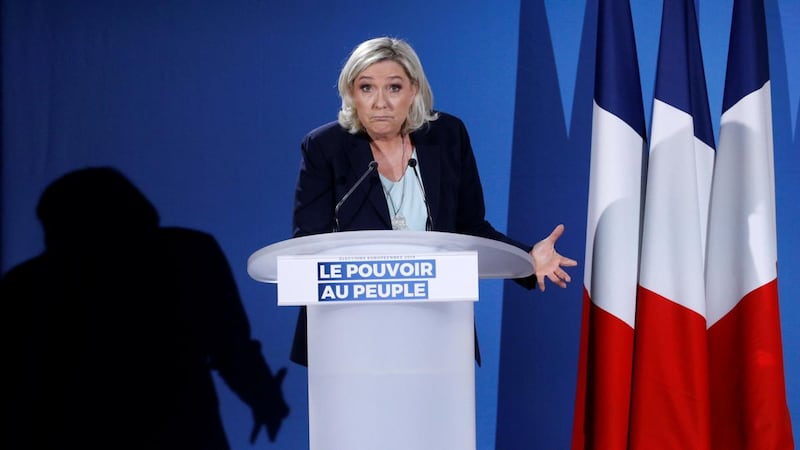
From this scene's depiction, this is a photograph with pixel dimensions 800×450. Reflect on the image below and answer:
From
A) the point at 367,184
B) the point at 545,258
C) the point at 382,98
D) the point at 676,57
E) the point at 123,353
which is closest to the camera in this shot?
the point at 545,258

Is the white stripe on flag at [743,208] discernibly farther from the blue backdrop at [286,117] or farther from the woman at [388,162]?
the woman at [388,162]

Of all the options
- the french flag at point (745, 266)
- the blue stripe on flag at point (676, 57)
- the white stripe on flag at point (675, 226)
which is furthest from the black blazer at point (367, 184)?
the french flag at point (745, 266)

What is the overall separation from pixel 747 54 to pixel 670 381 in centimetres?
101

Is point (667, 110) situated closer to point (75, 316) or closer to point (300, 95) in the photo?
point (300, 95)

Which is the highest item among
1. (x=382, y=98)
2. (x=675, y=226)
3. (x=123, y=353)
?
(x=382, y=98)

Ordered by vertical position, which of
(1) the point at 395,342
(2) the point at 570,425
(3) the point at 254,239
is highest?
(3) the point at 254,239

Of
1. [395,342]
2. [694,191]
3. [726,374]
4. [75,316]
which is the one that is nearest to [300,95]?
[75,316]

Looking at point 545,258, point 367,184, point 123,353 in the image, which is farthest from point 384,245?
point 123,353

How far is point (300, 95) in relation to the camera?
10.1 ft

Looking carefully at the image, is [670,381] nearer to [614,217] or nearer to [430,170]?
[614,217]

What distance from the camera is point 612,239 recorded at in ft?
8.32

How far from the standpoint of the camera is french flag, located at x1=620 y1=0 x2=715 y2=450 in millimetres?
2496

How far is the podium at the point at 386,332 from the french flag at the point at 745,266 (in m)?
1.41

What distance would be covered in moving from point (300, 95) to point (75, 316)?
3.58ft
